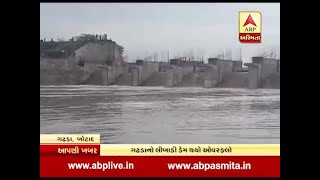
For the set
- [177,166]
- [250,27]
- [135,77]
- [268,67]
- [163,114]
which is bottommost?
[177,166]

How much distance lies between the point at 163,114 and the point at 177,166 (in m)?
0.60

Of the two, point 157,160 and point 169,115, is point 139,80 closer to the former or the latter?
point 169,115

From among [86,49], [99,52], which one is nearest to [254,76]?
[99,52]

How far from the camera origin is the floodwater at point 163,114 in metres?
5.80

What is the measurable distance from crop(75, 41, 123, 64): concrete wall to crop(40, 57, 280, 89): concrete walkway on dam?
72 millimetres

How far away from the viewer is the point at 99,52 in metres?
5.97

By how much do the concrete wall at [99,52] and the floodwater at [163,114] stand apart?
12.7 inches

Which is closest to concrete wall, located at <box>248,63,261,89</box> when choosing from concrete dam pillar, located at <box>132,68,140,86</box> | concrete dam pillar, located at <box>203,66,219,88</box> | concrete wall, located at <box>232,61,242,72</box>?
concrete wall, located at <box>232,61,242,72</box>

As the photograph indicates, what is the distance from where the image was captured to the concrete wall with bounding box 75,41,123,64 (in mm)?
5879

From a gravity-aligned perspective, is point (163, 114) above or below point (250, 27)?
below

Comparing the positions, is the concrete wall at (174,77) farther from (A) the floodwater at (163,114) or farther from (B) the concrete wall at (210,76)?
(B) the concrete wall at (210,76)

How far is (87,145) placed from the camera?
577 centimetres

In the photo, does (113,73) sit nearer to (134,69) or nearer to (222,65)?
(134,69)

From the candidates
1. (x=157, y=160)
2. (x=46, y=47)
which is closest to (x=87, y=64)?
(x=46, y=47)
